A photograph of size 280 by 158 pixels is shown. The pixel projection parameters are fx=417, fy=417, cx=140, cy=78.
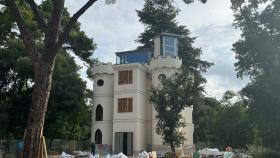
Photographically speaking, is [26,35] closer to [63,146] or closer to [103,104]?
Result: [103,104]

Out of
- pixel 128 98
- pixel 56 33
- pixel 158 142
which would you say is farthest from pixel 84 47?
pixel 56 33

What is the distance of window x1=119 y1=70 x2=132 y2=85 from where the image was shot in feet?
118

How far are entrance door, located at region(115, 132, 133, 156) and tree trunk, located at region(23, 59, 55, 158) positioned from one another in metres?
21.5

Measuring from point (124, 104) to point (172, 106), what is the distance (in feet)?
22.7

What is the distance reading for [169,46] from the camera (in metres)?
Answer: 38.0

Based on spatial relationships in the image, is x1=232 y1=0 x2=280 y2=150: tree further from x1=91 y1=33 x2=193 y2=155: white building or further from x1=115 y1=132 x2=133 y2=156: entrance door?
x1=115 y1=132 x2=133 y2=156: entrance door

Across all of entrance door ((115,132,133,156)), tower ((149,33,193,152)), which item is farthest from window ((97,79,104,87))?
entrance door ((115,132,133,156))

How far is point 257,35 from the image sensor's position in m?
31.2

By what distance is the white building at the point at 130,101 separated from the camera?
35312 mm

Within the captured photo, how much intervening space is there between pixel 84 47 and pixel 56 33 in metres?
25.7

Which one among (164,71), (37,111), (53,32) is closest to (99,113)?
(164,71)

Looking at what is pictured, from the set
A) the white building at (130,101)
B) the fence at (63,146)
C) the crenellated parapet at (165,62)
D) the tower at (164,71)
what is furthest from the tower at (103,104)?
the crenellated parapet at (165,62)

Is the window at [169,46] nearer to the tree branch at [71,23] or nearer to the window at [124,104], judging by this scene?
the window at [124,104]

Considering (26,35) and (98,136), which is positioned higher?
(26,35)
